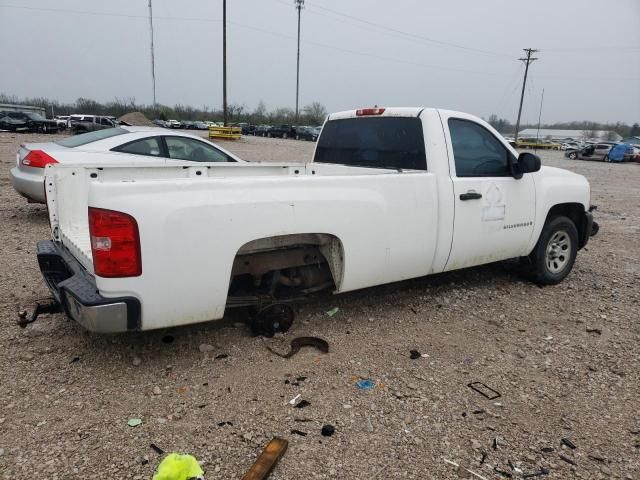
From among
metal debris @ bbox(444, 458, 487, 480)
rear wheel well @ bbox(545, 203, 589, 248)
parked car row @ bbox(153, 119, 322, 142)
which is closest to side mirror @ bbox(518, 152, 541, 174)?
rear wheel well @ bbox(545, 203, 589, 248)

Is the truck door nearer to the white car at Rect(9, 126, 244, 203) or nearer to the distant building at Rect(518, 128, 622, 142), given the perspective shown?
the white car at Rect(9, 126, 244, 203)

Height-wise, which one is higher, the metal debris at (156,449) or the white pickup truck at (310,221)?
the white pickup truck at (310,221)

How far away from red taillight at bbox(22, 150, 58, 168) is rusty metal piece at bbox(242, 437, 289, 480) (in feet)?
19.3

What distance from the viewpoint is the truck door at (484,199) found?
14.3 ft

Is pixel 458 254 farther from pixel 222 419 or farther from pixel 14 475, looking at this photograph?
pixel 14 475

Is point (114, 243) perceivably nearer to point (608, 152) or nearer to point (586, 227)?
point (586, 227)

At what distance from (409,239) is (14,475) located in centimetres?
302

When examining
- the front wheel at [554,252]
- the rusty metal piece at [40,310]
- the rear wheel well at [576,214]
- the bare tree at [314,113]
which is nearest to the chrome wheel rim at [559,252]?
the front wheel at [554,252]

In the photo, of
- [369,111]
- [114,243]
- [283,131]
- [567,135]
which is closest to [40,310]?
[114,243]

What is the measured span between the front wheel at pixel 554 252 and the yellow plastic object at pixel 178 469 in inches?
169

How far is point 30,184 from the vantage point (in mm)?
6801

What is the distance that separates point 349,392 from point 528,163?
2945mm

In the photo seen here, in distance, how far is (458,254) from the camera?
14.4ft

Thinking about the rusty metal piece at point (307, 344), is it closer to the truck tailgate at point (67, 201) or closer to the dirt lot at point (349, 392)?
the dirt lot at point (349, 392)
